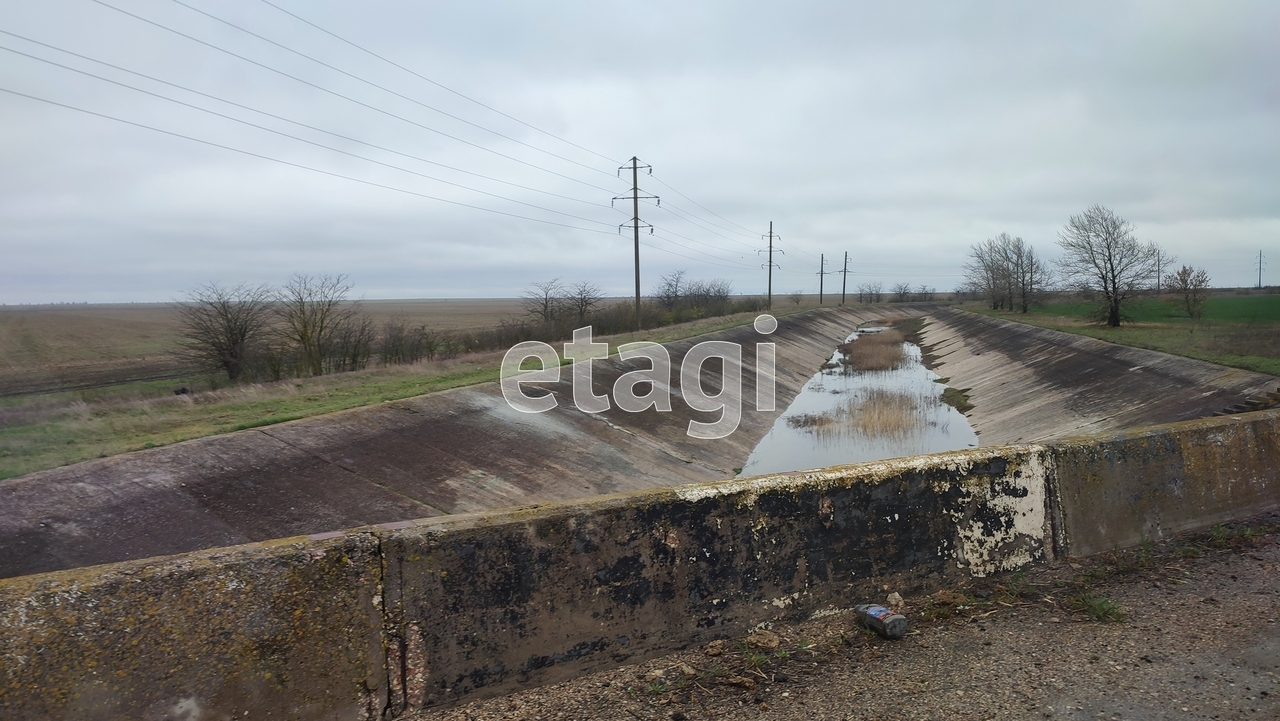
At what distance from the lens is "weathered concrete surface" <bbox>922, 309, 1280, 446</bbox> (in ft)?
52.0

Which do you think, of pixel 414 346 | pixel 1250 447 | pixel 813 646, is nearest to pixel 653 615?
pixel 813 646

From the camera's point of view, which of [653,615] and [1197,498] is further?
[1197,498]

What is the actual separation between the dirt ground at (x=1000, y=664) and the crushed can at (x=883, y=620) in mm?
46

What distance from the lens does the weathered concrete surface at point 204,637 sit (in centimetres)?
276

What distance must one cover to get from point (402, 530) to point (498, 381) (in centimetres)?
1587

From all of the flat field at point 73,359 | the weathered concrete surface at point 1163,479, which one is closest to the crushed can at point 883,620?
the weathered concrete surface at point 1163,479

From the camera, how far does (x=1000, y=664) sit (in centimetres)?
352

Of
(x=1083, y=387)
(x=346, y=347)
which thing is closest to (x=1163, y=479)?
(x=1083, y=387)

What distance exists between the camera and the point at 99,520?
29.4 ft

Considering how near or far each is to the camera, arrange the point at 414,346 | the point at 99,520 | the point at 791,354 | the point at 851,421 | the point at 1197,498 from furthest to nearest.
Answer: the point at 791,354 < the point at 414,346 < the point at 851,421 < the point at 99,520 < the point at 1197,498

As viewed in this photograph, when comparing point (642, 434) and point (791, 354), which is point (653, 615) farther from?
point (791, 354)

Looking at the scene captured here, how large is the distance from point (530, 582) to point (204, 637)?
4.54 ft

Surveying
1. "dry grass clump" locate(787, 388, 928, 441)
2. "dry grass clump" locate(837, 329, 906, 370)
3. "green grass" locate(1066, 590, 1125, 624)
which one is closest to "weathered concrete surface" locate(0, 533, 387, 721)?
"green grass" locate(1066, 590, 1125, 624)

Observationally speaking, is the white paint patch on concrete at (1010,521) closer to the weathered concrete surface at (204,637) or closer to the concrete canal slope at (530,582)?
the concrete canal slope at (530,582)
